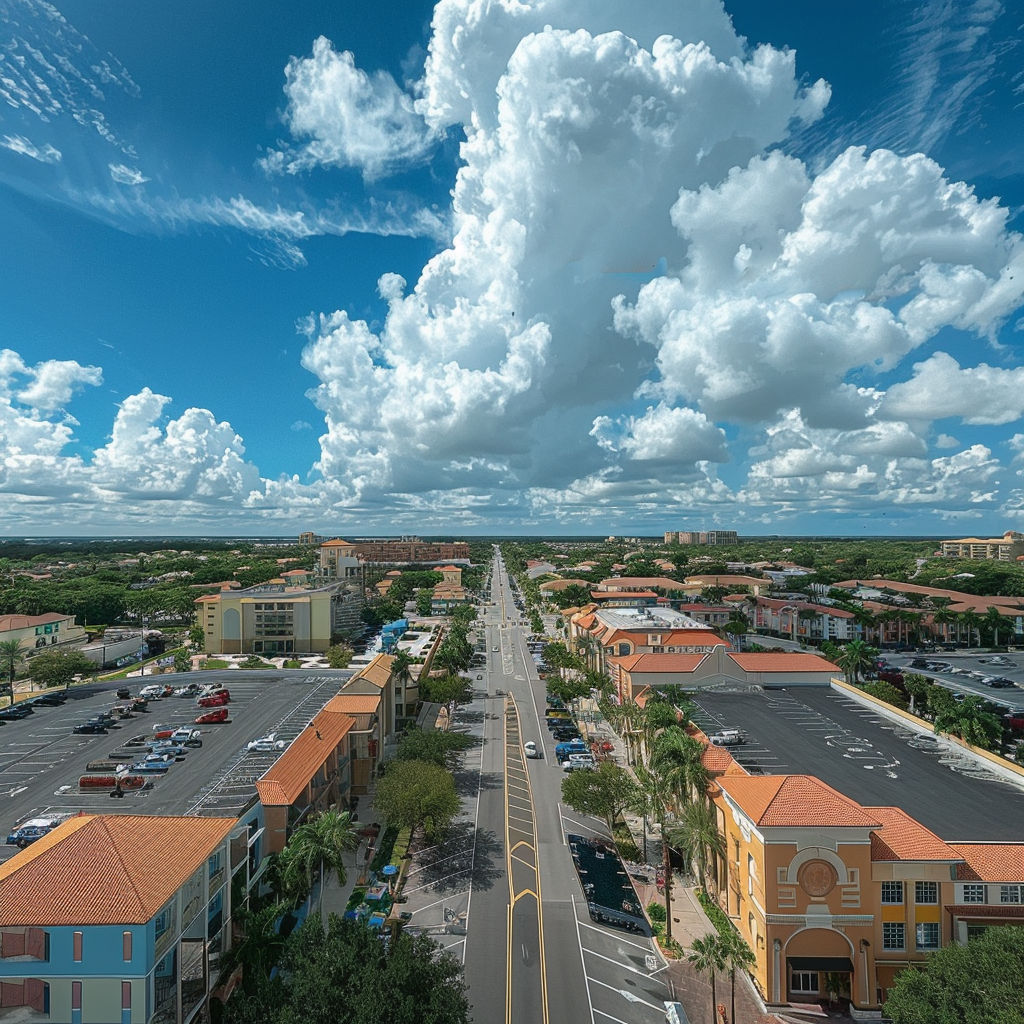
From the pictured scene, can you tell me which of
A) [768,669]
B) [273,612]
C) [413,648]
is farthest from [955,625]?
[273,612]

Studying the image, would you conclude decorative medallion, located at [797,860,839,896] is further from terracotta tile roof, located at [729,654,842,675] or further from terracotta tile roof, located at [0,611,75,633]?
terracotta tile roof, located at [0,611,75,633]

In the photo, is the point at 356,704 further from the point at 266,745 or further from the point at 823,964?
the point at 823,964

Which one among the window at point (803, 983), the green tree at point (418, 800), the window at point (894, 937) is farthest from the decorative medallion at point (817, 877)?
the green tree at point (418, 800)

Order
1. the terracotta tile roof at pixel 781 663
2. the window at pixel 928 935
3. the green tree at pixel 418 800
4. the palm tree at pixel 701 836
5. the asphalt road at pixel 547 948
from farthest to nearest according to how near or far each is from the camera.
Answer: the terracotta tile roof at pixel 781 663 → the green tree at pixel 418 800 → the palm tree at pixel 701 836 → the window at pixel 928 935 → the asphalt road at pixel 547 948

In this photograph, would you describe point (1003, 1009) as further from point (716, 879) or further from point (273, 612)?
point (273, 612)

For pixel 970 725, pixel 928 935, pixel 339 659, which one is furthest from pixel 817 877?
pixel 339 659

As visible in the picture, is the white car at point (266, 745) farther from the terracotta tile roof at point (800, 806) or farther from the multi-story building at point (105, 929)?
the terracotta tile roof at point (800, 806)
